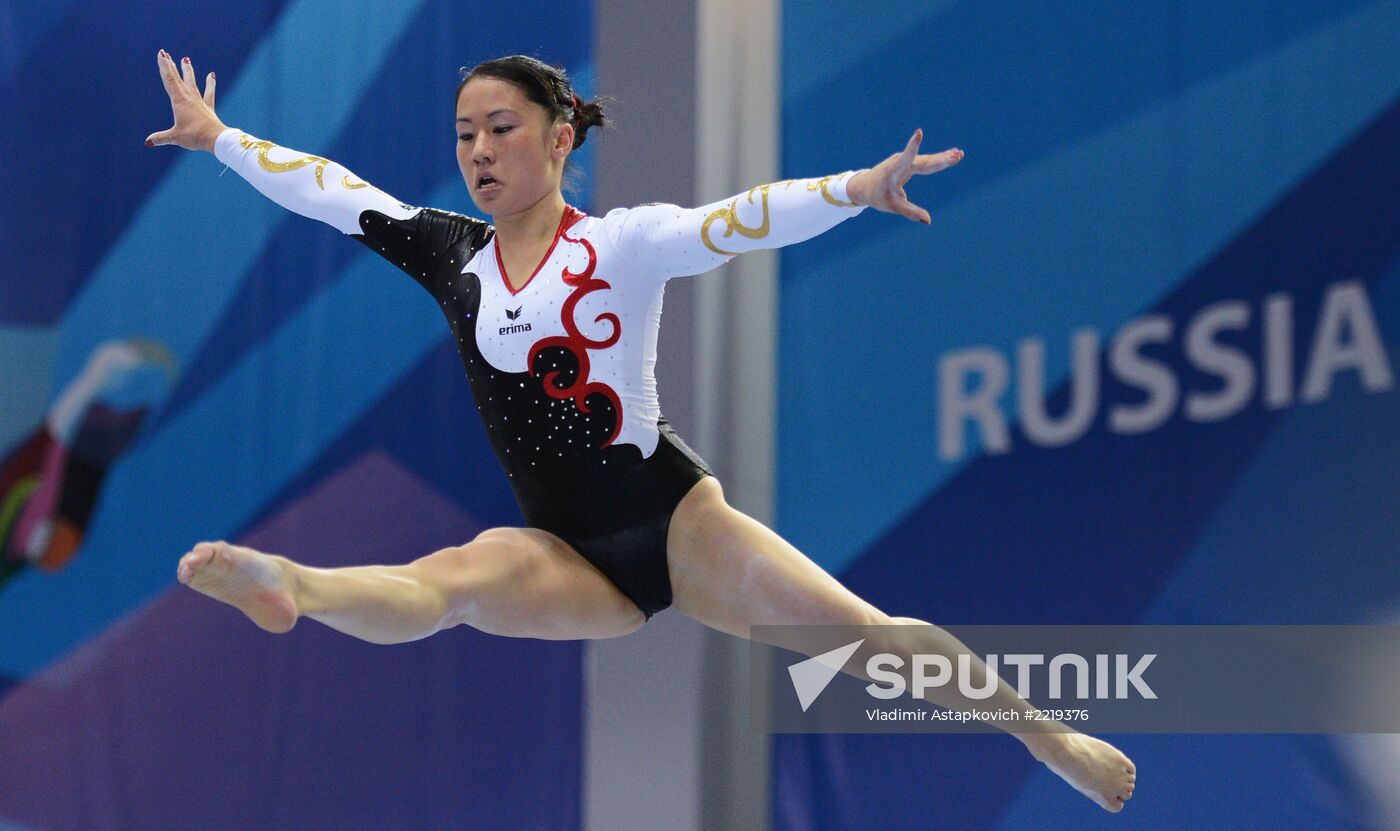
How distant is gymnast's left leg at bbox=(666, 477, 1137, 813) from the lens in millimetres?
2863

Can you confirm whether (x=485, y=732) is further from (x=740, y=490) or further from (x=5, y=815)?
(x=5, y=815)

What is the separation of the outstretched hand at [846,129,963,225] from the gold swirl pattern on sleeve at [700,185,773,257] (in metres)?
0.19

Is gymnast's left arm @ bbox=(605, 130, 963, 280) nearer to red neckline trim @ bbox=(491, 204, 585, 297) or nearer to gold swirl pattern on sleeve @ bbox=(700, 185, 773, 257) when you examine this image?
gold swirl pattern on sleeve @ bbox=(700, 185, 773, 257)

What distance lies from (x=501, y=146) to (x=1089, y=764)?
5.69ft

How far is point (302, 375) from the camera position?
4.68 meters

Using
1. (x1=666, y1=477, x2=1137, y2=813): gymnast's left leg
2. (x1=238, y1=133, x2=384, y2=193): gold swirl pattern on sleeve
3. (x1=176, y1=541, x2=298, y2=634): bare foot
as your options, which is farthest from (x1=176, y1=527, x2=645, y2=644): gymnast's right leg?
(x1=238, y1=133, x2=384, y2=193): gold swirl pattern on sleeve

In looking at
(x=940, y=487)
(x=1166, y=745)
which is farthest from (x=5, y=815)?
(x=1166, y=745)

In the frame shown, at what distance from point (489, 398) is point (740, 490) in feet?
3.98

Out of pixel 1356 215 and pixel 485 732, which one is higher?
pixel 1356 215

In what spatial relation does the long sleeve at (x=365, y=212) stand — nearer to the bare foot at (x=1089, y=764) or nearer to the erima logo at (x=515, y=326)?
the erima logo at (x=515, y=326)

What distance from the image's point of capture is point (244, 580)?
2.26m

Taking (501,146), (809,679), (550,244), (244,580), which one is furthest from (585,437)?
(809,679)

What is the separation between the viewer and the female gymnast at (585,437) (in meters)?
2.84

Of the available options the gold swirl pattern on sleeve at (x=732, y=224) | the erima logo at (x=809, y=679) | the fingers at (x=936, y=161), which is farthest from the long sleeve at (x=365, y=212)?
the erima logo at (x=809, y=679)
